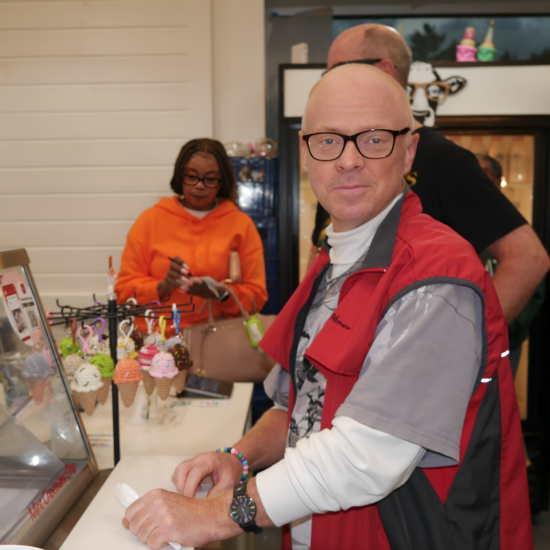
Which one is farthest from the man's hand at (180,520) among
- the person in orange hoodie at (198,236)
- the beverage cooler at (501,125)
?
the beverage cooler at (501,125)

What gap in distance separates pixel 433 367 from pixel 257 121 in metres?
3.38

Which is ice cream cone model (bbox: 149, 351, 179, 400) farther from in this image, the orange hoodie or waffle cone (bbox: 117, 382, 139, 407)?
the orange hoodie

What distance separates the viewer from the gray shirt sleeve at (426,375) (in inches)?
31.9

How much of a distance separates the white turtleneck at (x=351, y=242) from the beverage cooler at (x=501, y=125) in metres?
2.22

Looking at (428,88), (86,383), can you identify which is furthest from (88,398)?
(428,88)

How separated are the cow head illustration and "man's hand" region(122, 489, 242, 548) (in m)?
2.87

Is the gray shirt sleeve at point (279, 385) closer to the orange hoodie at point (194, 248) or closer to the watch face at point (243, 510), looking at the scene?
the watch face at point (243, 510)

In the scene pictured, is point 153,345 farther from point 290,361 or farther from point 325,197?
point 325,197

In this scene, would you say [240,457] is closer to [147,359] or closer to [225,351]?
[147,359]

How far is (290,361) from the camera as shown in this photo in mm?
1237

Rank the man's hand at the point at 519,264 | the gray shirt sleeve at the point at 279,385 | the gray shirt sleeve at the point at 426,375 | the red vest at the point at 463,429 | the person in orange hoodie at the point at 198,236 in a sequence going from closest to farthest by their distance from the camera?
1. the gray shirt sleeve at the point at 426,375
2. the red vest at the point at 463,429
3. the gray shirt sleeve at the point at 279,385
4. the man's hand at the point at 519,264
5. the person in orange hoodie at the point at 198,236

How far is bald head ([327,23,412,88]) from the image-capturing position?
1836 mm

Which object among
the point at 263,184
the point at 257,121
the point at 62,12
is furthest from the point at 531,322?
the point at 62,12

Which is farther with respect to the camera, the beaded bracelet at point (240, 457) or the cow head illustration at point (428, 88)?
the cow head illustration at point (428, 88)
